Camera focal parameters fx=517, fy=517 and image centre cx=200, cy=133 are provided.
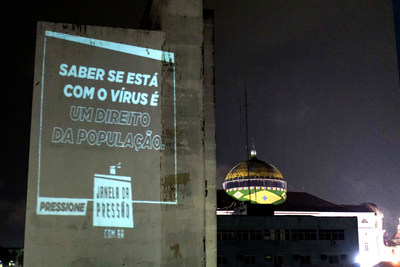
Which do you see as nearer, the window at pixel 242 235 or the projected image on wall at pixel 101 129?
the projected image on wall at pixel 101 129

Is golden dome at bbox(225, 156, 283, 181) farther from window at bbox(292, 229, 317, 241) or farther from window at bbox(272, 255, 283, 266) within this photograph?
window at bbox(272, 255, 283, 266)

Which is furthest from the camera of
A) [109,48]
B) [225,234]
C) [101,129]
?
[225,234]

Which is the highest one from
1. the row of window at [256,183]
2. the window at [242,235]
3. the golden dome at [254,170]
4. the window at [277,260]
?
the golden dome at [254,170]

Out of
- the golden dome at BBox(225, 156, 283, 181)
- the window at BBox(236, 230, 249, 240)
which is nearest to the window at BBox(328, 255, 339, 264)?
the window at BBox(236, 230, 249, 240)

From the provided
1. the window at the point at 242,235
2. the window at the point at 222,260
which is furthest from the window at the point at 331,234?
the window at the point at 222,260

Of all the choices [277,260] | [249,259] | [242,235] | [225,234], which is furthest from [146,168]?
[277,260]

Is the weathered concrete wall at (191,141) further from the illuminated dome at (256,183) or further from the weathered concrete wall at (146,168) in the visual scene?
the illuminated dome at (256,183)

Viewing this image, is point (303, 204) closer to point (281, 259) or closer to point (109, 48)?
point (281, 259)
